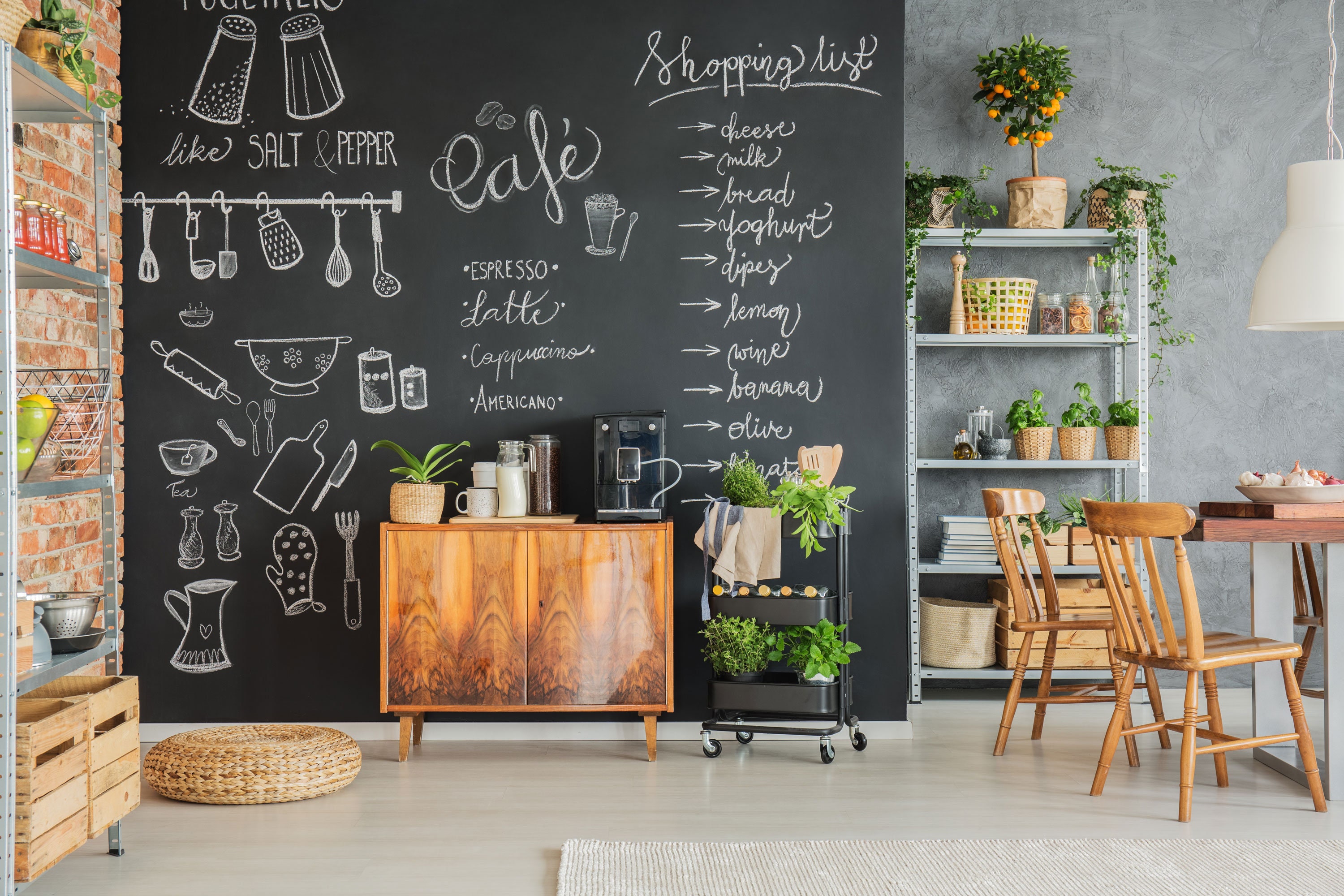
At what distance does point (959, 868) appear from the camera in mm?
2486

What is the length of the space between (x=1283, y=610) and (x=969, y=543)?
1.27 m

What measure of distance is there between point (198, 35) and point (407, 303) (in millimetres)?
1288

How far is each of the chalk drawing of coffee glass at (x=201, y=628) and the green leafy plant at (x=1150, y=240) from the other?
393cm

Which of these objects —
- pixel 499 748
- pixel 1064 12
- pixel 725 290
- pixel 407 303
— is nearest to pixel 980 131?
pixel 1064 12

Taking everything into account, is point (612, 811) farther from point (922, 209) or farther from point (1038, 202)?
point (1038, 202)

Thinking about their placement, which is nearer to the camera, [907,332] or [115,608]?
[115,608]

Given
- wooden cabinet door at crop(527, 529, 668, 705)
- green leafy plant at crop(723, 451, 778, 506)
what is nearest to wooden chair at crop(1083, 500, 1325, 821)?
green leafy plant at crop(723, 451, 778, 506)

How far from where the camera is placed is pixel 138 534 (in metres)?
3.75

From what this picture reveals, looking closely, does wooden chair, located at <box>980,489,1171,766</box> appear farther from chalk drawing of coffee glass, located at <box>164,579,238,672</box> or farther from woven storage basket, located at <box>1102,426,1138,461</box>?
chalk drawing of coffee glass, located at <box>164,579,238,672</box>

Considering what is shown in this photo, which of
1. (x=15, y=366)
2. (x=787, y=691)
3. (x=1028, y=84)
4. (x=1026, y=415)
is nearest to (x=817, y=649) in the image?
(x=787, y=691)

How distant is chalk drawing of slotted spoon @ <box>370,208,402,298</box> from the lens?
3.78 metres

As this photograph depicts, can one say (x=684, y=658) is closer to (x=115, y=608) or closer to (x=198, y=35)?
(x=115, y=608)

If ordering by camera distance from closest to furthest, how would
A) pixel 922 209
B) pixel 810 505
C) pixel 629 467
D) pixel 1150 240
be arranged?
pixel 810 505 → pixel 629 467 → pixel 922 209 → pixel 1150 240

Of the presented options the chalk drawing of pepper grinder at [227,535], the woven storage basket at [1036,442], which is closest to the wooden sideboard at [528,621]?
the chalk drawing of pepper grinder at [227,535]
